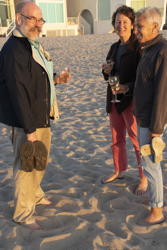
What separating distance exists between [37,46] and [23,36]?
15cm

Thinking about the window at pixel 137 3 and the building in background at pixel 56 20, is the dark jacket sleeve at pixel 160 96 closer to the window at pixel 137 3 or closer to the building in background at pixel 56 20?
the building in background at pixel 56 20

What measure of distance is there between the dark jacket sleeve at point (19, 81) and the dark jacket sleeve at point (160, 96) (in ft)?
3.19

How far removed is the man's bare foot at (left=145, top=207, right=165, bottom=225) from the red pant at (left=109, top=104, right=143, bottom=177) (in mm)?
652

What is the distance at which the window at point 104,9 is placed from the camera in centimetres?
4122

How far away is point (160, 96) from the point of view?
7.20 feet

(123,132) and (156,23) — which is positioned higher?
(156,23)

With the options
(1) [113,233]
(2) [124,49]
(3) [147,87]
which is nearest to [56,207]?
(1) [113,233]

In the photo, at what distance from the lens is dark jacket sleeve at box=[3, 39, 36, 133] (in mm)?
2205

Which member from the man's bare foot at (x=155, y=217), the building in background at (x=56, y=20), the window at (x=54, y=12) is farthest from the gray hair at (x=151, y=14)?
the window at (x=54, y=12)

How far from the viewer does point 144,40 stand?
2314 mm

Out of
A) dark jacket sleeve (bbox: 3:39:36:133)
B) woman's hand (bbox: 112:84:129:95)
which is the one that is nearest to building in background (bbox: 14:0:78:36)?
woman's hand (bbox: 112:84:129:95)

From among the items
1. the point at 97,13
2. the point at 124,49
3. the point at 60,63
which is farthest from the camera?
the point at 97,13

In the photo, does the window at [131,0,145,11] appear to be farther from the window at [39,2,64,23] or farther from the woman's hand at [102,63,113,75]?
the woman's hand at [102,63,113,75]

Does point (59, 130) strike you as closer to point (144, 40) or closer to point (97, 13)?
point (144, 40)
